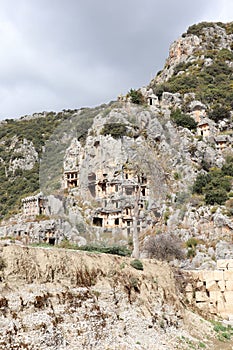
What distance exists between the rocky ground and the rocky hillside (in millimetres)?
7076

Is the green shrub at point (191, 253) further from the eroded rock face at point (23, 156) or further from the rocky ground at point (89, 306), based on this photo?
the eroded rock face at point (23, 156)

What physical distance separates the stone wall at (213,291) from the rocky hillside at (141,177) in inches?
208

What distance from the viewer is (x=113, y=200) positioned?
2756cm

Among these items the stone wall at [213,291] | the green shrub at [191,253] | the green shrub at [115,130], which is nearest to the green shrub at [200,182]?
the green shrub at [191,253]

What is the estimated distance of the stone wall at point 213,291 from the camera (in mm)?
20406

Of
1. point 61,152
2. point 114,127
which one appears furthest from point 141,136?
→ point 61,152

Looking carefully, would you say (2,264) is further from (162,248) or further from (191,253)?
(191,253)

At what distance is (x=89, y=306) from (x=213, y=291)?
10.1 meters

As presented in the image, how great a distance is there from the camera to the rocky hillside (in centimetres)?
2731

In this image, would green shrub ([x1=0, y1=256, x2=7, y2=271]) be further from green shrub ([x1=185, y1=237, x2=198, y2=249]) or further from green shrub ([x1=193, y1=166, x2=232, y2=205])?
green shrub ([x1=193, y1=166, x2=232, y2=205])

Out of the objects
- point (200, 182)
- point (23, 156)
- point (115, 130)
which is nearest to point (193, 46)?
point (23, 156)

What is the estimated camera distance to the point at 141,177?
25.8 m

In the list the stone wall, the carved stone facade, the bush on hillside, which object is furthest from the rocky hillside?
the stone wall

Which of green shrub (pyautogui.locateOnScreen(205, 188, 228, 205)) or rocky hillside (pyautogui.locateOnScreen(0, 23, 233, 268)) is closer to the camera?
rocky hillside (pyautogui.locateOnScreen(0, 23, 233, 268))
